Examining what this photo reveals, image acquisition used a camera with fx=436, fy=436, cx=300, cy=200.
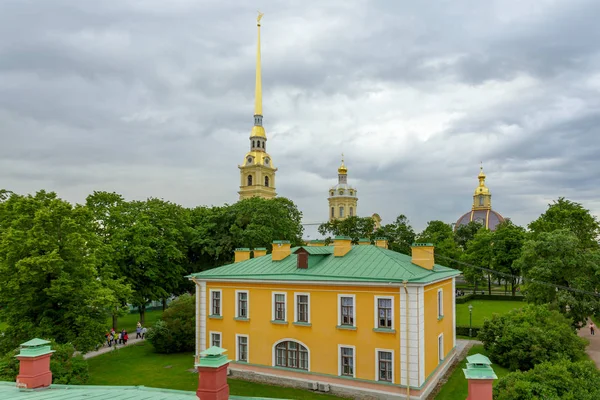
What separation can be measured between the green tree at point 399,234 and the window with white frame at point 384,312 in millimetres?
24193

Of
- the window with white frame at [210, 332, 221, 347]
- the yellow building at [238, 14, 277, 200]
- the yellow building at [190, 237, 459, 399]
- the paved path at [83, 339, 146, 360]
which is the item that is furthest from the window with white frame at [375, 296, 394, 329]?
the yellow building at [238, 14, 277, 200]

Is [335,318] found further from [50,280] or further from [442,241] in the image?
[442,241]

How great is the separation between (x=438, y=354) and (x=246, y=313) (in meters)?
11.1

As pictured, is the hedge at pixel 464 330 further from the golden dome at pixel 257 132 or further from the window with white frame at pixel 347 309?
the golden dome at pixel 257 132

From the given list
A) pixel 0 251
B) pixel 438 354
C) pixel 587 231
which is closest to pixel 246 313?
pixel 438 354

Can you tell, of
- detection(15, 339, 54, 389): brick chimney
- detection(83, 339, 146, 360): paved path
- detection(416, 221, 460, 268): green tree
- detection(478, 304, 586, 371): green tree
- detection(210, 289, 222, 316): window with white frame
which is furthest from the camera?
detection(416, 221, 460, 268): green tree

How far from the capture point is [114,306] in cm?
2652

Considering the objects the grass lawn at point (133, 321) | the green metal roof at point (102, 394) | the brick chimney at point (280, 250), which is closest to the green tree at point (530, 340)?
the brick chimney at point (280, 250)

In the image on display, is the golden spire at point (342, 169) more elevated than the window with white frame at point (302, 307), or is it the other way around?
the golden spire at point (342, 169)

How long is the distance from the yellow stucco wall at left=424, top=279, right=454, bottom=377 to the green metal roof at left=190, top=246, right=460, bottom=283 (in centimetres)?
79

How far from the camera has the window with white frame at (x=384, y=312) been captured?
21.2 m

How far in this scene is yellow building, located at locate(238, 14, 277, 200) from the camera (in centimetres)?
10044

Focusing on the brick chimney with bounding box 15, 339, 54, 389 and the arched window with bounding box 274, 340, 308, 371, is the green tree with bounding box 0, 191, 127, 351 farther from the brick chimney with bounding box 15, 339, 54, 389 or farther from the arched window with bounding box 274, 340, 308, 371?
the brick chimney with bounding box 15, 339, 54, 389

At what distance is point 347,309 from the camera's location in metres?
22.3
